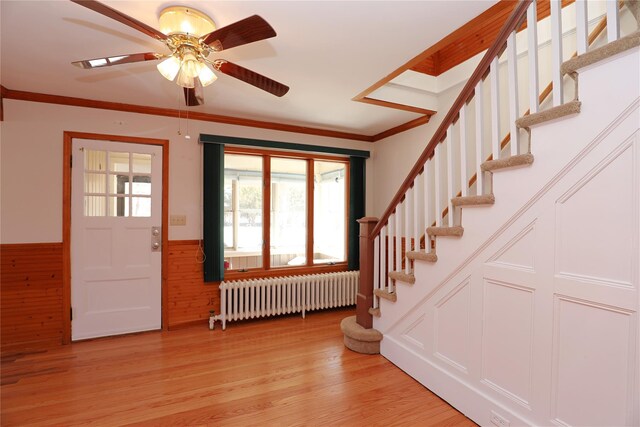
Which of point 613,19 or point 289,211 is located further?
point 289,211

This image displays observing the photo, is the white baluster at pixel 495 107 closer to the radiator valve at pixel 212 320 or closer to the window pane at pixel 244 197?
the window pane at pixel 244 197

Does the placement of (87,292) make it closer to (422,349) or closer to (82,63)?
(82,63)

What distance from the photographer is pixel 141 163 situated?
11.2 ft

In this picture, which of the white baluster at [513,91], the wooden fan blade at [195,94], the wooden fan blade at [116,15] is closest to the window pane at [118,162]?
the wooden fan blade at [195,94]

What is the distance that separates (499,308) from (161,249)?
3.33 metres

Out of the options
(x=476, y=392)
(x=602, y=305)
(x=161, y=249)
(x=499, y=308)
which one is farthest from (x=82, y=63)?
(x=476, y=392)

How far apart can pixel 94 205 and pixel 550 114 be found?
3984 millimetres

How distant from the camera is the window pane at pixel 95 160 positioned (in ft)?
10.5

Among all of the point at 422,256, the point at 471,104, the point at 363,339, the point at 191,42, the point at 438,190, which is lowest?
the point at 363,339

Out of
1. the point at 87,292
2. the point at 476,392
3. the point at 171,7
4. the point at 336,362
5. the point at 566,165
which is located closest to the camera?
the point at 566,165

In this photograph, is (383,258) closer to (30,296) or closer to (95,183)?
(95,183)

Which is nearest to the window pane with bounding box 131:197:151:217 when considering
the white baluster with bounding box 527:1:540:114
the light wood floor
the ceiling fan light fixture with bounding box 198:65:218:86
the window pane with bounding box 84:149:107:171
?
the window pane with bounding box 84:149:107:171

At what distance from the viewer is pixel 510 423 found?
5.55 ft

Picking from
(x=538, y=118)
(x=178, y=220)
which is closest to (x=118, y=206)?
(x=178, y=220)
